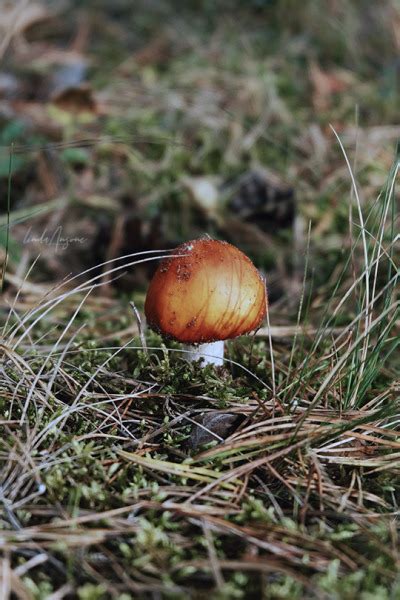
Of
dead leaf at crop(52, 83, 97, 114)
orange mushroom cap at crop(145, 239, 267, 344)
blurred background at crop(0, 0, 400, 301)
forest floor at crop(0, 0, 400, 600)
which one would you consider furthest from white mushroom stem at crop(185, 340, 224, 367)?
dead leaf at crop(52, 83, 97, 114)

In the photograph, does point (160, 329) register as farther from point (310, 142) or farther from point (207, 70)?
point (207, 70)

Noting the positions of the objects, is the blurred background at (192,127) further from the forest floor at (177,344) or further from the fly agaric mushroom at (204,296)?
the fly agaric mushroom at (204,296)

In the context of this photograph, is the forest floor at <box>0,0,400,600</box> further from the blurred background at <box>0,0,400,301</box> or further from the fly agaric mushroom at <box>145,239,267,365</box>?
the fly agaric mushroom at <box>145,239,267,365</box>

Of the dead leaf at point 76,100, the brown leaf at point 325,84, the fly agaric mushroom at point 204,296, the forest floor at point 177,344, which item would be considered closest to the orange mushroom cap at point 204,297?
the fly agaric mushroom at point 204,296

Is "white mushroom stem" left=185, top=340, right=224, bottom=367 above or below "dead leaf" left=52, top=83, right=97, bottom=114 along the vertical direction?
below

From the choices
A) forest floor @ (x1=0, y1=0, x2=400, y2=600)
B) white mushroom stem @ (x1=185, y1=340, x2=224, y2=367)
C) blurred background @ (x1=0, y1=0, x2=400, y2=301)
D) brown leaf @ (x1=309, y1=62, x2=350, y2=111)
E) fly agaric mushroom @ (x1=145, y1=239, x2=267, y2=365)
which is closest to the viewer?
forest floor @ (x1=0, y1=0, x2=400, y2=600)

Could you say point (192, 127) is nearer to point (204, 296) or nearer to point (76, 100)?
point (76, 100)

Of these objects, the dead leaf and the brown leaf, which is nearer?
the dead leaf
